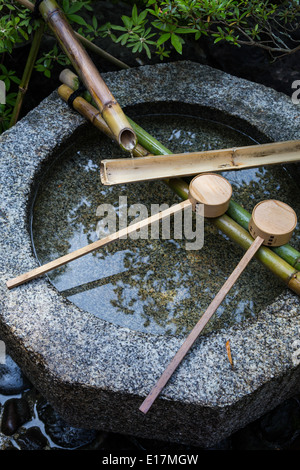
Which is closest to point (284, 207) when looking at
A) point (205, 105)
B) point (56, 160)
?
point (205, 105)

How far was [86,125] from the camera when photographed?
2.91 metres

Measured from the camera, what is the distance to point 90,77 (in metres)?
2.62

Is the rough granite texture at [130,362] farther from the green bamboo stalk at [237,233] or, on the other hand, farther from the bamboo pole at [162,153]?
the bamboo pole at [162,153]

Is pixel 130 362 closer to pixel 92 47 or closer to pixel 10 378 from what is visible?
pixel 10 378

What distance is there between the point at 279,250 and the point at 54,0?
1.97 m

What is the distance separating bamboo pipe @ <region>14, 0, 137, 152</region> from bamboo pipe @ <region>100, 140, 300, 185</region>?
126 mm

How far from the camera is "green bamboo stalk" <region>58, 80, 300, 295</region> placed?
229 centimetres

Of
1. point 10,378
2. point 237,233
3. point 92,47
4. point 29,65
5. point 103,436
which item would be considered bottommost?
point 103,436

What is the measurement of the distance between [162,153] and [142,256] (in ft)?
2.05

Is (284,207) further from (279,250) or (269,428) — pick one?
(269,428)

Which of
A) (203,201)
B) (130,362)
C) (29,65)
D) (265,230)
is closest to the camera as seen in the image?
(130,362)
